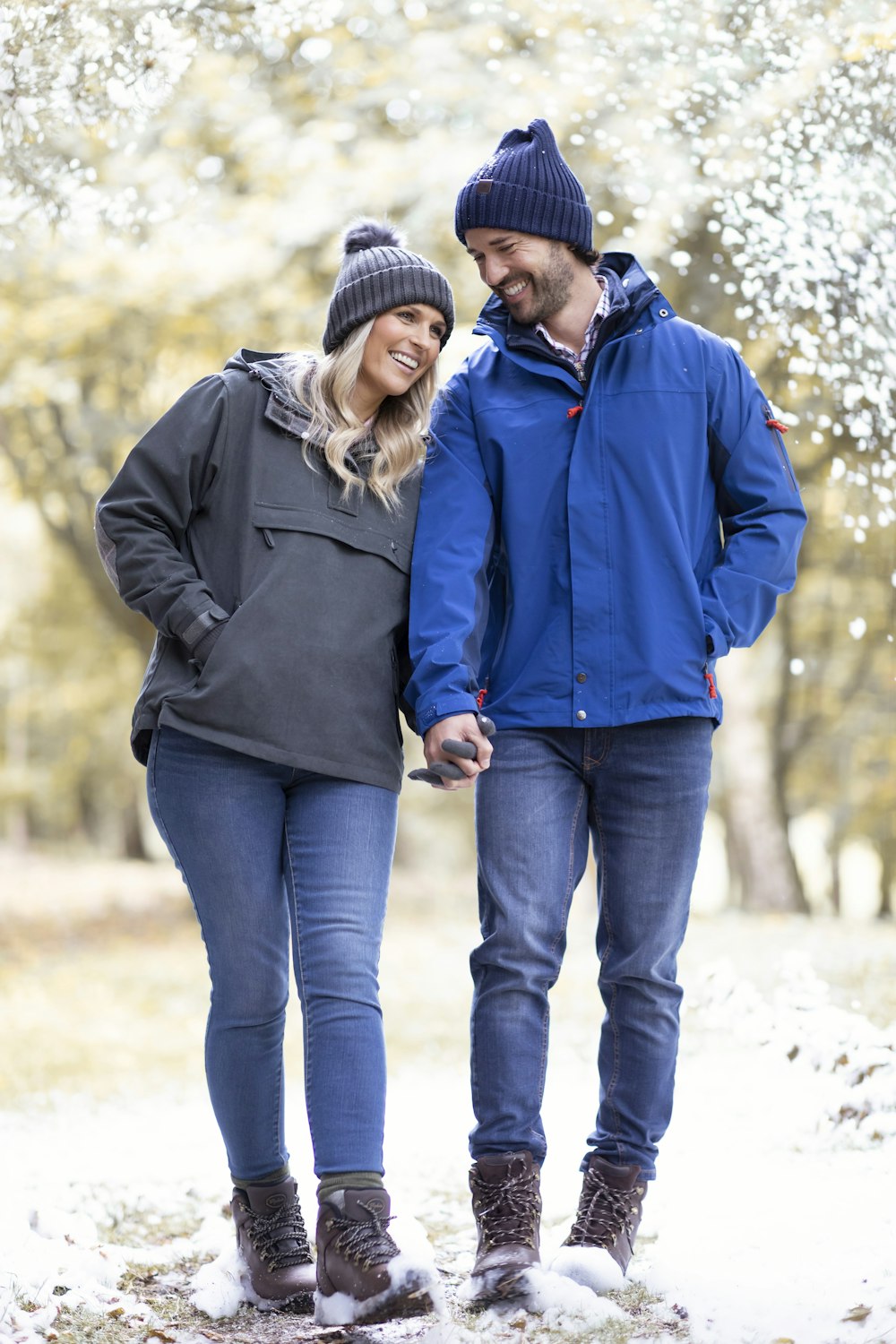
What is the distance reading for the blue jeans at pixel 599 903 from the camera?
287 cm

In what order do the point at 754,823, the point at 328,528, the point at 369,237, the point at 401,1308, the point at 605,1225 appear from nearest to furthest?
the point at 401,1308, the point at 328,528, the point at 605,1225, the point at 369,237, the point at 754,823

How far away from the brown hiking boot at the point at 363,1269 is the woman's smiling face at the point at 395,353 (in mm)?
1619

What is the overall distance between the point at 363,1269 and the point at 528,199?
7.21 ft

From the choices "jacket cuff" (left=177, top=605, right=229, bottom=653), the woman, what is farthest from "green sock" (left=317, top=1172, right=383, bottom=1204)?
"jacket cuff" (left=177, top=605, right=229, bottom=653)

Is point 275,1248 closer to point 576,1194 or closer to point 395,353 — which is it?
point 576,1194

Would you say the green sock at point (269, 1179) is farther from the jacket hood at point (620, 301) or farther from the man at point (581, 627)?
the jacket hood at point (620, 301)

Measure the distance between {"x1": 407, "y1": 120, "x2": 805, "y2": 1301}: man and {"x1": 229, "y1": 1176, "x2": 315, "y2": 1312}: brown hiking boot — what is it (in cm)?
39

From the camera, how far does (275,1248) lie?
2.88 meters

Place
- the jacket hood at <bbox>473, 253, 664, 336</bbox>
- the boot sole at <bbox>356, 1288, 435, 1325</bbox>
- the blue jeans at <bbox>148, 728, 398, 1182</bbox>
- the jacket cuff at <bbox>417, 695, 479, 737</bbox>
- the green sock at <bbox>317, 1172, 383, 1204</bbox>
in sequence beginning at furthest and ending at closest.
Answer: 1. the jacket hood at <bbox>473, 253, 664, 336</bbox>
2. the jacket cuff at <bbox>417, 695, 479, 737</bbox>
3. the blue jeans at <bbox>148, 728, 398, 1182</bbox>
4. the green sock at <bbox>317, 1172, 383, 1204</bbox>
5. the boot sole at <bbox>356, 1288, 435, 1325</bbox>

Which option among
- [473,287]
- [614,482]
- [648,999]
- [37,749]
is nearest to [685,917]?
[648,999]

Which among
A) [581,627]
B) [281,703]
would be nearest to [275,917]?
[281,703]

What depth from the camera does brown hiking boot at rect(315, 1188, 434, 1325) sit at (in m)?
2.40

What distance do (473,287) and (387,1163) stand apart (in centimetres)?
591

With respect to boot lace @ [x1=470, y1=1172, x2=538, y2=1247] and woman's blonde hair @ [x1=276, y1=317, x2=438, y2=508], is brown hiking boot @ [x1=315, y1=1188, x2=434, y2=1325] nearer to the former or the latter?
boot lace @ [x1=470, y1=1172, x2=538, y2=1247]
